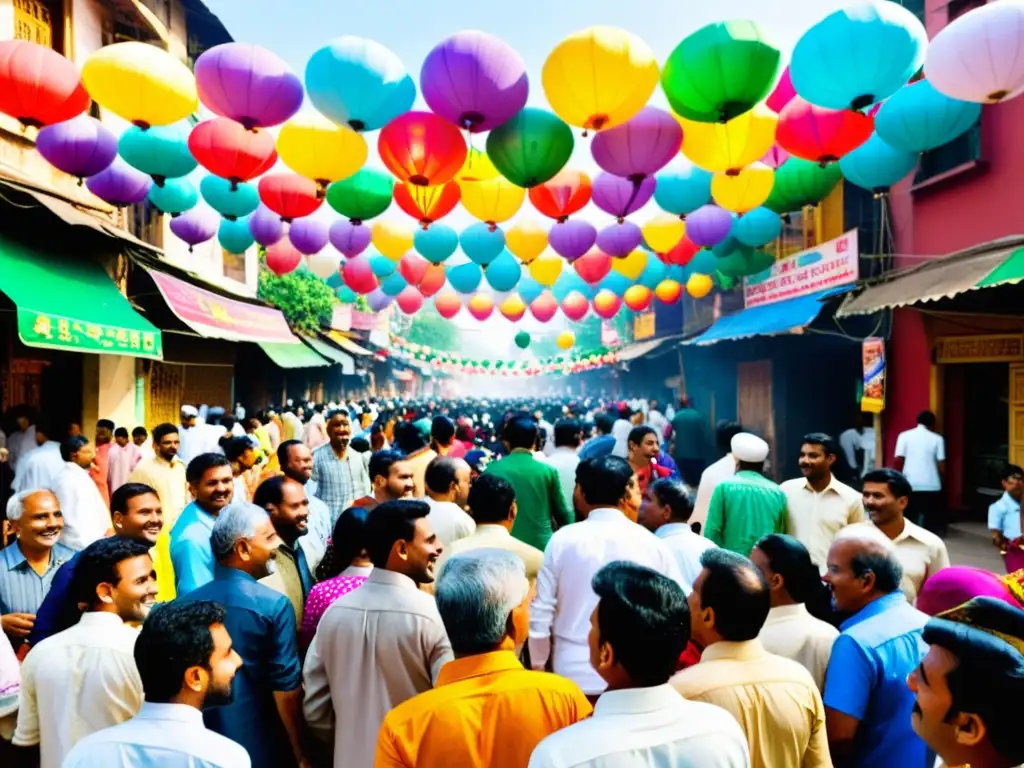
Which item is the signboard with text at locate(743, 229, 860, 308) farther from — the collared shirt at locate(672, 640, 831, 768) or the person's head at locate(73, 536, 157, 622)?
the person's head at locate(73, 536, 157, 622)

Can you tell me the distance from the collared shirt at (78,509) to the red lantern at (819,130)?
6483 millimetres

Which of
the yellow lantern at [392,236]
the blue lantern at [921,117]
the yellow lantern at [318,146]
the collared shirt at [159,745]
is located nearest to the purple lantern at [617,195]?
the blue lantern at [921,117]

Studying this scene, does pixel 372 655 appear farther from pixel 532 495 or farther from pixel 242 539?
pixel 532 495

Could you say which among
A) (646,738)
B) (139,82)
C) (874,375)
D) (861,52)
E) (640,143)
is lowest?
(646,738)

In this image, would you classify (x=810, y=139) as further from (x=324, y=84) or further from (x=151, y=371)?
(x=151, y=371)

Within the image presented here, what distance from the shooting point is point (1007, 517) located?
16.9 ft

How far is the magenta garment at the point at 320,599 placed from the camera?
2.83m

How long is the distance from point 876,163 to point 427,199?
462 cm

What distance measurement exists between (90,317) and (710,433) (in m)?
14.1

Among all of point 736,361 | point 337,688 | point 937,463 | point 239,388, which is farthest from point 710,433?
point 337,688

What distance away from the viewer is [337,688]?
240 centimetres

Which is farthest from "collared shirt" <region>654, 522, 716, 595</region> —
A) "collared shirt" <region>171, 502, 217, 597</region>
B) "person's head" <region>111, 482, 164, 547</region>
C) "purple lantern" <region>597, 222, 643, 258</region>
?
"purple lantern" <region>597, 222, 643, 258</region>

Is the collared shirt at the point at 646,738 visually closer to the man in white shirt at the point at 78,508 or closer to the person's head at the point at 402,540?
the person's head at the point at 402,540

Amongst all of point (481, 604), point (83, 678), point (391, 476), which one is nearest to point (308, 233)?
point (391, 476)
